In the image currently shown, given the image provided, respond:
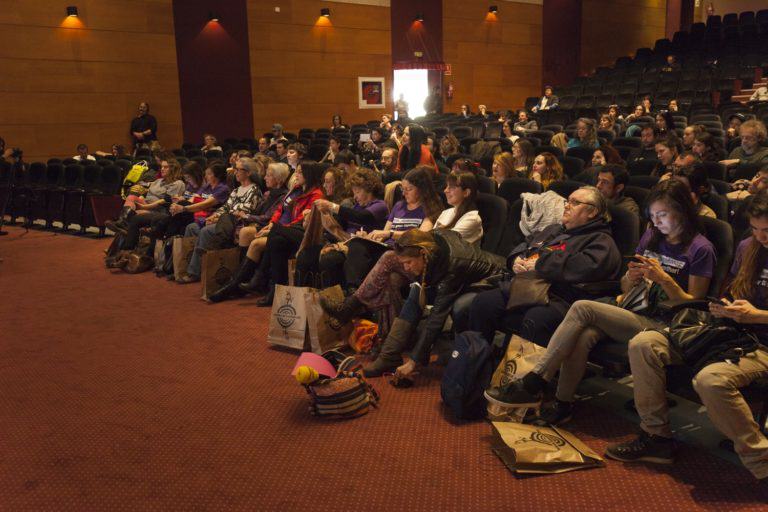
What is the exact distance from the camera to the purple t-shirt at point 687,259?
273cm

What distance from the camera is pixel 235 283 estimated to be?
506 centimetres

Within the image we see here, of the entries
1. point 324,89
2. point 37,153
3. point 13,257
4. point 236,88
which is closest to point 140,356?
point 13,257

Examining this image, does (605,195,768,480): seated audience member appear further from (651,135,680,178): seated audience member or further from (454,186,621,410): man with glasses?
(651,135,680,178): seated audience member

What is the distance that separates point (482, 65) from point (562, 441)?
15.3 m

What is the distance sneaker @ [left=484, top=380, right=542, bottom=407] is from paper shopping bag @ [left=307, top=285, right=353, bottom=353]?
128cm

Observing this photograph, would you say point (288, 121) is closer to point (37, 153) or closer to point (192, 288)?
point (37, 153)

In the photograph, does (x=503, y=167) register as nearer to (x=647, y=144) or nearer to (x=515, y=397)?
(x=647, y=144)

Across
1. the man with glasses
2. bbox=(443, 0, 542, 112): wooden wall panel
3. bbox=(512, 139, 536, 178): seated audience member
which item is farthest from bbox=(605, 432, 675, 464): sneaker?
bbox=(443, 0, 542, 112): wooden wall panel

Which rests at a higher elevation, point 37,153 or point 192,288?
point 37,153

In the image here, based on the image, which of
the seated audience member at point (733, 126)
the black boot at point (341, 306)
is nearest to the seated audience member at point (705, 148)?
the seated audience member at point (733, 126)

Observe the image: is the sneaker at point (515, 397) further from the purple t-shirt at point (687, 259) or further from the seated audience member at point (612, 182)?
the seated audience member at point (612, 182)

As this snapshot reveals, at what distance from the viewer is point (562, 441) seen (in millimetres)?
2611

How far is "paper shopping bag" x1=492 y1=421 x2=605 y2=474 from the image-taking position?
2488 mm

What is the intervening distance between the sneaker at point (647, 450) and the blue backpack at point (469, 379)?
624 mm
